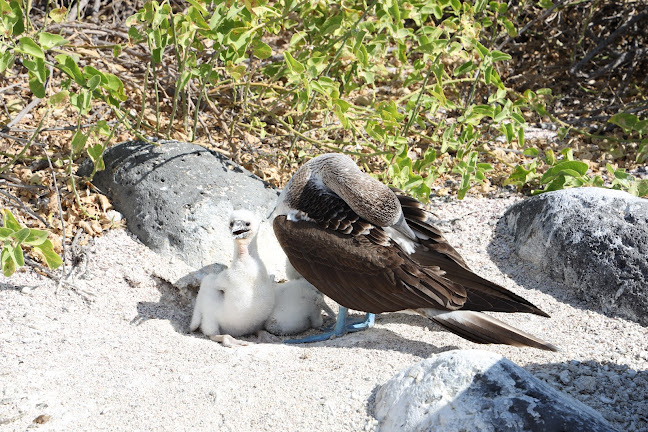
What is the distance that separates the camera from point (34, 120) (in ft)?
18.0

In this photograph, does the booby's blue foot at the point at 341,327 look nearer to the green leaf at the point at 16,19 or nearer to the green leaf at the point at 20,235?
the green leaf at the point at 20,235

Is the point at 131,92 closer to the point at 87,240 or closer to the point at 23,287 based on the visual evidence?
the point at 87,240

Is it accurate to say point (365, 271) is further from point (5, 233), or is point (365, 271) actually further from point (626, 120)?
point (626, 120)

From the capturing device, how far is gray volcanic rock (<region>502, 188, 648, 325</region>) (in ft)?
13.1

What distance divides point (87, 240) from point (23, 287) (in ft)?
1.77

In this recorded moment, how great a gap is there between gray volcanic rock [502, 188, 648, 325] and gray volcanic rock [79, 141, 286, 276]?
1677 mm

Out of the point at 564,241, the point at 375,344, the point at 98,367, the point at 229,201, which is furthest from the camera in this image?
the point at 229,201

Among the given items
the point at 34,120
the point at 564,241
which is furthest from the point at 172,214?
the point at 564,241

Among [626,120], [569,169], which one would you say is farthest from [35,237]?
[626,120]

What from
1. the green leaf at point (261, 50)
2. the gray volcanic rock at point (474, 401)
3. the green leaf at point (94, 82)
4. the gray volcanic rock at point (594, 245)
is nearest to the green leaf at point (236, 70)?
the green leaf at point (261, 50)

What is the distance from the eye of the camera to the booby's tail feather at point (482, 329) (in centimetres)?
348

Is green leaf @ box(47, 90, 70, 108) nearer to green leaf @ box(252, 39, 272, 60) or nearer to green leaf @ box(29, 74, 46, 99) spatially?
green leaf @ box(29, 74, 46, 99)

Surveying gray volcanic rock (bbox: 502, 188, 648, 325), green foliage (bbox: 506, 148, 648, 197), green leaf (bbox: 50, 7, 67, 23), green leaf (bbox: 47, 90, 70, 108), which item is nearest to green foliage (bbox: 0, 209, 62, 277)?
green leaf (bbox: 47, 90, 70, 108)

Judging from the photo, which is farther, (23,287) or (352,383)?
(23,287)
